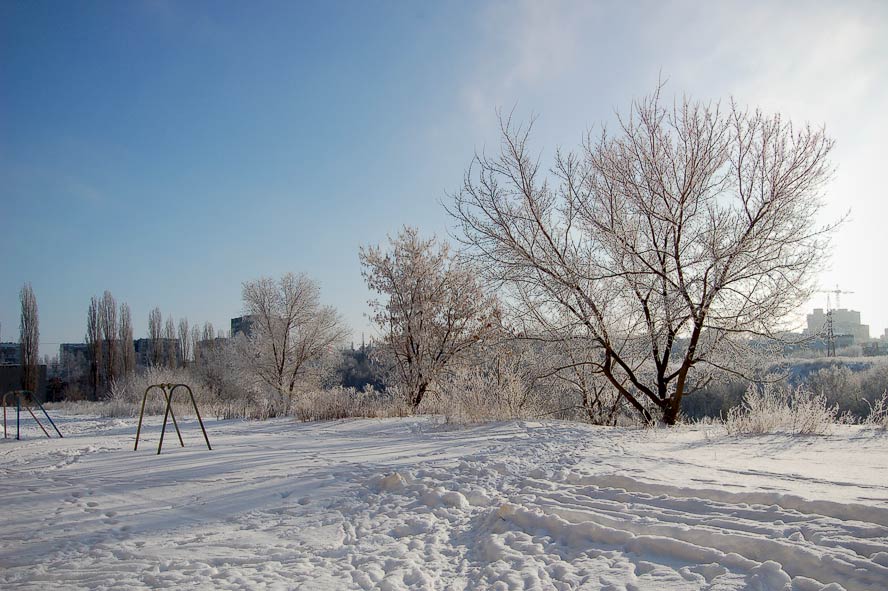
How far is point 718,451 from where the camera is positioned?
250 inches

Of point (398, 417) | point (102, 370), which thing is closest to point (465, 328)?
point (398, 417)

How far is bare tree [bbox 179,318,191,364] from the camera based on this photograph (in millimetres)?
52969

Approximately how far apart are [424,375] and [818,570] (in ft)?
58.0

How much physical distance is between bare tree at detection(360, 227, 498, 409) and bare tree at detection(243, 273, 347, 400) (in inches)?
447

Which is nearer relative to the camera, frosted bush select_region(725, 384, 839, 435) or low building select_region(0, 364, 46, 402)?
frosted bush select_region(725, 384, 839, 435)

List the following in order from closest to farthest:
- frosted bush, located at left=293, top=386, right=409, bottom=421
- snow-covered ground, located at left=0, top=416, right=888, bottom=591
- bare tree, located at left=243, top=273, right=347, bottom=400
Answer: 1. snow-covered ground, located at left=0, top=416, right=888, bottom=591
2. frosted bush, located at left=293, top=386, right=409, bottom=421
3. bare tree, located at left=243, top=273, right=347, bottom=400

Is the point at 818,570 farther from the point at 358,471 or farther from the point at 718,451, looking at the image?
the point at 358,471

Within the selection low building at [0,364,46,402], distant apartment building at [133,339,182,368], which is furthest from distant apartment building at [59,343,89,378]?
distant apartment building at [133,339,182,368]

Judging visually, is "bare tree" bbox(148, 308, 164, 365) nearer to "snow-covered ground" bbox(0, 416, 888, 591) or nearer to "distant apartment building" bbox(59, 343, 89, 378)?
"distant apartment building" bbox(59, 343, 89, 378)

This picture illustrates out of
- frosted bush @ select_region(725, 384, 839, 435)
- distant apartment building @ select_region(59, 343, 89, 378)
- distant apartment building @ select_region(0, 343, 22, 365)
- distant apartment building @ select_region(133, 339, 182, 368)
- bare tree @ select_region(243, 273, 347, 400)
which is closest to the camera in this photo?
frosted bush @ select_region(725, 384, 839, 435)

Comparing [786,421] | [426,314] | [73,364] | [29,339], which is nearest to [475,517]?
[786,421]

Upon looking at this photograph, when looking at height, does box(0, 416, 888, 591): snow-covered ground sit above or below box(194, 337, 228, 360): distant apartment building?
below

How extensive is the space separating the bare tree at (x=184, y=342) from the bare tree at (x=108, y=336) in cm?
795

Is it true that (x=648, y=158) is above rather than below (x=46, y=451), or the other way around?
above
